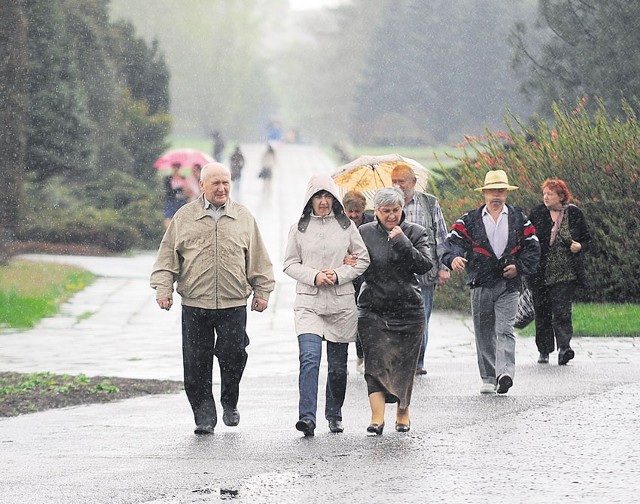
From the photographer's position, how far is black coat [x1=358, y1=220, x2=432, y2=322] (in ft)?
29.8

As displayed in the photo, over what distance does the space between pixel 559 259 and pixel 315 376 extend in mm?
4386

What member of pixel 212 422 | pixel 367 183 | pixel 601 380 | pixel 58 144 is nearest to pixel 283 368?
pixel 367 183

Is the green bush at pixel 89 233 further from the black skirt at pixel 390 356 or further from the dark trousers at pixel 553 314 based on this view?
the black skirt at pixel 390 356

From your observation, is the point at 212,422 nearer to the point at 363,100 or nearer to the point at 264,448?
the point at 264,448

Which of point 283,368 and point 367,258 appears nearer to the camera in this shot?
point 367,258

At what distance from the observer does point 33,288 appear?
71.4 feet

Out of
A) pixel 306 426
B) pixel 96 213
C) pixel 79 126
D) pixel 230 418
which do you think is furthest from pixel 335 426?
pixel 79 126

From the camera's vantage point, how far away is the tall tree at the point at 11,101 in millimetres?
23891

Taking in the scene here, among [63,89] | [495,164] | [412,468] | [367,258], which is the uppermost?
[63,89]

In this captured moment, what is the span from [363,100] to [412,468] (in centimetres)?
9003

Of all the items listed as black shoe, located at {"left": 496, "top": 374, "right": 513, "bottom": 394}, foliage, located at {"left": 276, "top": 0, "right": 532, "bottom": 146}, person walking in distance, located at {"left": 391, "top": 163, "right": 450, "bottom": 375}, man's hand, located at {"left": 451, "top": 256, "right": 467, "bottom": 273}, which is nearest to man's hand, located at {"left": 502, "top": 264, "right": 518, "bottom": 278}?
man's hand, located at {"left": 451, "top": 256, "right": 467, "bottom": 273}

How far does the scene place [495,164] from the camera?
1902cm

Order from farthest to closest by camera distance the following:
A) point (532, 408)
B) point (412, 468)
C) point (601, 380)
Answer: point (601, 380) → point (532, 408) → point (412, 468)

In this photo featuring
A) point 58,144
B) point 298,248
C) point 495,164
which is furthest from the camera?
point 58,144
